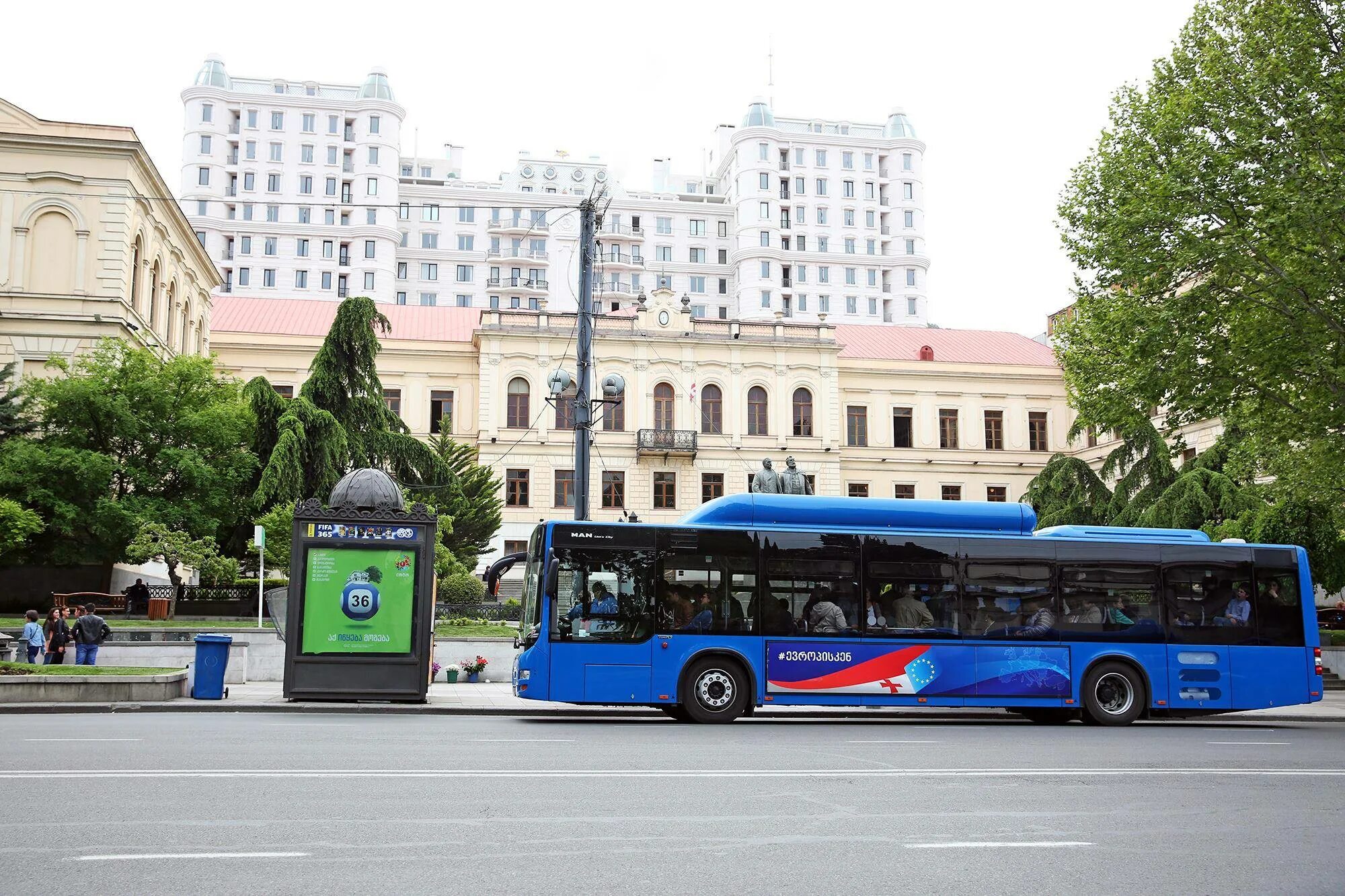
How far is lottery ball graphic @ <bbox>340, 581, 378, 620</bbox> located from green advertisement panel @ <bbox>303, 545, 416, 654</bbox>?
11 mm

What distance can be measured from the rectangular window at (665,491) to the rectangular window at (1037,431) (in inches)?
823

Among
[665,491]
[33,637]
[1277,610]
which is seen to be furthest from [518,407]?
[1277,610]

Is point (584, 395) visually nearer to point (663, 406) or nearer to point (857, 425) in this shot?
point (663, 406)

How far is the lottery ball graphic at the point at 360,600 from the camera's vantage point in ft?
60.3

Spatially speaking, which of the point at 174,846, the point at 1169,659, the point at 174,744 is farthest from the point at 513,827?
the point at 1169,659

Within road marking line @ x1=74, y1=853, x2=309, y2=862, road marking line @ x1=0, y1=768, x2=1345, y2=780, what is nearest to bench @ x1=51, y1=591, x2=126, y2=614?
road marking line @ x1=0, y1=768, x2=1345, y2=780

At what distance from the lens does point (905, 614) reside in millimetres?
17469

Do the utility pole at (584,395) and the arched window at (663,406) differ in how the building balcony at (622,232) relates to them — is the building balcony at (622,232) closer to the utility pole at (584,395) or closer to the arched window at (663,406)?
the arched window at (663,406)

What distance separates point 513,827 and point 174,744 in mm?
5961

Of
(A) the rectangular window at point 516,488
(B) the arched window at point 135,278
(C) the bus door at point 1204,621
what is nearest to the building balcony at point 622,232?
(A) the rectangular window at point 516,488

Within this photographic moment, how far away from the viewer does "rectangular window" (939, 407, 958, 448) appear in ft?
213

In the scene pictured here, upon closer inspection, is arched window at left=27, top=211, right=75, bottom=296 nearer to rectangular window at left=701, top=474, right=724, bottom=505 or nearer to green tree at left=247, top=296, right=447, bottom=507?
green tree at left=247, top=296, right=447, bottom=507

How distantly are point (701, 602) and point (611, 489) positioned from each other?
42.3 metres

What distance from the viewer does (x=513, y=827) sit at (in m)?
7.54
